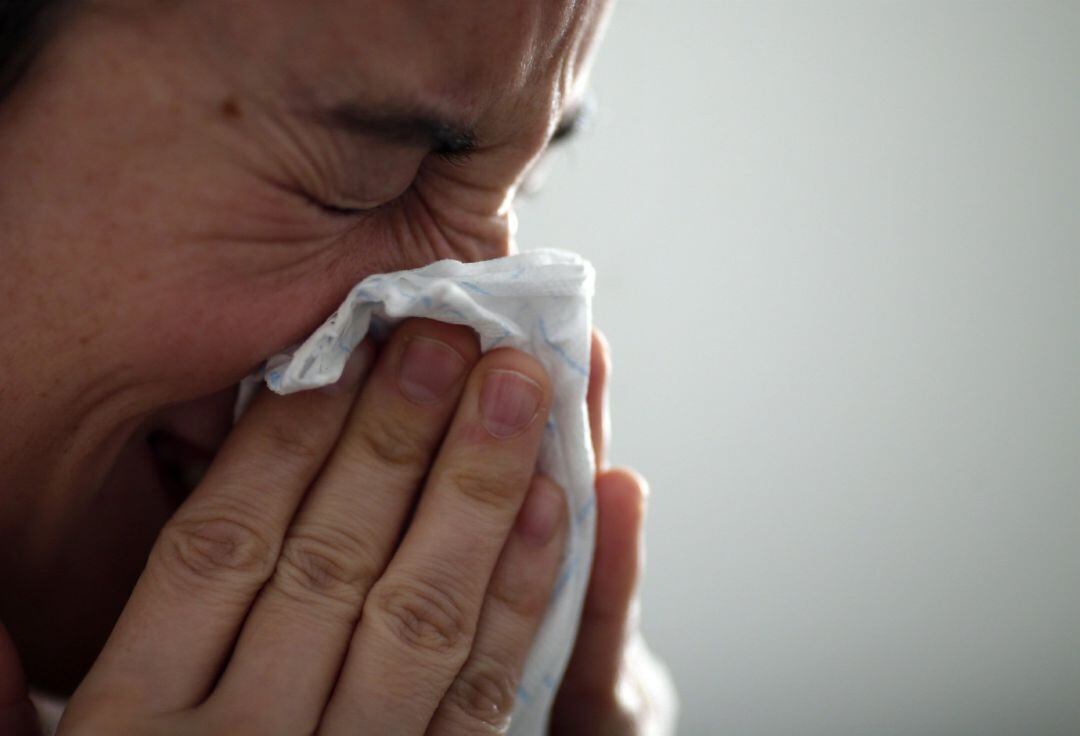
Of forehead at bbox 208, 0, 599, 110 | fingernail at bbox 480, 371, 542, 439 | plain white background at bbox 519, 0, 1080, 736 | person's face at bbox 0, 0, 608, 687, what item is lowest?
plain white background at bbox 519, 0, 1080, 736

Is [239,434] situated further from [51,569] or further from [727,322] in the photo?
[727,322]

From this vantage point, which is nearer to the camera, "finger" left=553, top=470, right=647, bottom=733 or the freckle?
the freckle

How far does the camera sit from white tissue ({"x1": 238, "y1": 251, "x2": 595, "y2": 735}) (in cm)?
82

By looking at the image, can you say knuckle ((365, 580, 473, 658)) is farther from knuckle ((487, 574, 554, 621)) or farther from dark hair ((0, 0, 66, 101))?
dark hair ((0, 0, 66, 101))

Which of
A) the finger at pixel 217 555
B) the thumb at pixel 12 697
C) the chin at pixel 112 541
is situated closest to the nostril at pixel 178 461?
the chin at pixel 112 541

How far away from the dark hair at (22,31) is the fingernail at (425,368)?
1.24 ft

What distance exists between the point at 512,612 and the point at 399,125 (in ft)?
1.62

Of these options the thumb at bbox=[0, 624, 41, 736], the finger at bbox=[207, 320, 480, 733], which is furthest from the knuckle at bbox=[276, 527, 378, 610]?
the thumb at bbox=[0, 624, 41, 736]

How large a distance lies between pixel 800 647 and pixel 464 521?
6.97 feet

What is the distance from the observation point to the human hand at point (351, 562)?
81 cm

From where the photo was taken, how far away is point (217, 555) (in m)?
0.83

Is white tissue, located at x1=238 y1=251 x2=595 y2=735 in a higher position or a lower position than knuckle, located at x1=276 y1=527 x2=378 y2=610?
higher

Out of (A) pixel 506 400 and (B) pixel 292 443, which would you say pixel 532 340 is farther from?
(B) pixel 292 443

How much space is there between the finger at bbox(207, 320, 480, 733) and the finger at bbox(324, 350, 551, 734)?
0.06ft
